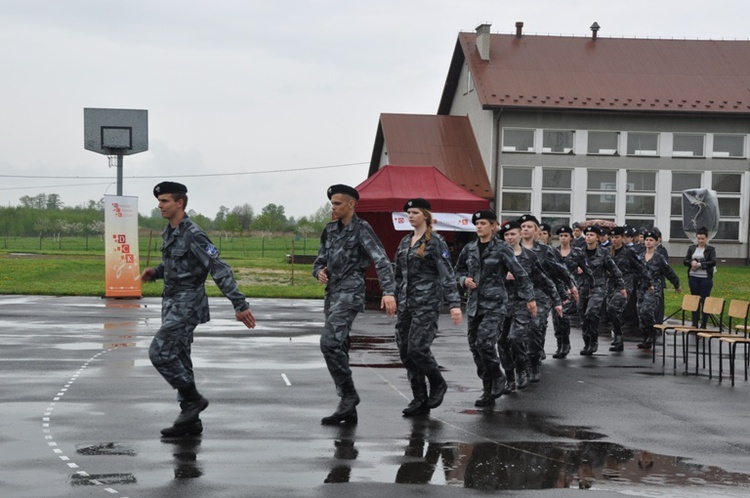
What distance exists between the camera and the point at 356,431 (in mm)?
9664

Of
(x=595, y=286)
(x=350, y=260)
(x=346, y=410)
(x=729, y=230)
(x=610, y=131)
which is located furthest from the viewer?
(x=729, y=230)

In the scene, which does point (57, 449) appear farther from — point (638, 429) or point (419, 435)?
point (638, 429)

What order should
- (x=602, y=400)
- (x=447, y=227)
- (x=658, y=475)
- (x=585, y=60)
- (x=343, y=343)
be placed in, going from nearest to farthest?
(x=658, y=475)
(x=343, y=343)
(x=602, y=400)
(x=447, y=227)
(x=585, y=60)

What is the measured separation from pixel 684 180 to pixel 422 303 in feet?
160

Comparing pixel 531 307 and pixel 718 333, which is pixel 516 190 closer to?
pixel 718 333

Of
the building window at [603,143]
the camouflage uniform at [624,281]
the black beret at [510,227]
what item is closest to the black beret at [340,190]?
the black beret at [510,227]

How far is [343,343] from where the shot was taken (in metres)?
10.2

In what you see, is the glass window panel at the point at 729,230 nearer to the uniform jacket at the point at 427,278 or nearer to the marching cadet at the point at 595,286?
the marching cadet at the point at 595,286

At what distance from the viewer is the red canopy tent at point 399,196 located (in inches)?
1184

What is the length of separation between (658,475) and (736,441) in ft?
6.41

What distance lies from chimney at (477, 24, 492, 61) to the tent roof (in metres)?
25.7

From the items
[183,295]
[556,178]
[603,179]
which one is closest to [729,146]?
[603,179]

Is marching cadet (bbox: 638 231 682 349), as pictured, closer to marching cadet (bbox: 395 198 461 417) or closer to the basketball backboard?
marching cadet (bbox: 395 198 461 417)

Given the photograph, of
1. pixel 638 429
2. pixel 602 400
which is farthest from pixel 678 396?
pixel 638 429
